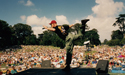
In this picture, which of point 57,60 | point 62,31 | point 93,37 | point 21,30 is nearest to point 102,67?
point 62,31

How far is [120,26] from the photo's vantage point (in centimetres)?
4862

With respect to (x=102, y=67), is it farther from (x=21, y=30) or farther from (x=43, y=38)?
(x=21, y=30)

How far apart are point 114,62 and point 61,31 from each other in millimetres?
8992

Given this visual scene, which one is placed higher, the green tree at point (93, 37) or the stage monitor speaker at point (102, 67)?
the green tree at point (93, 37)

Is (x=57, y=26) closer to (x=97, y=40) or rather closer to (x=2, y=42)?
(x=2, y=42)

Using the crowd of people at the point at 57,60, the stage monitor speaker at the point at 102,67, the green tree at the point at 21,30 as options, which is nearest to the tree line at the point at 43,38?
the green tree at the point at 21,30

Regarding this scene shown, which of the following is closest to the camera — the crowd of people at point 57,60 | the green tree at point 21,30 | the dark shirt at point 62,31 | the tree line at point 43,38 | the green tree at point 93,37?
the dark shirt at point 62,31

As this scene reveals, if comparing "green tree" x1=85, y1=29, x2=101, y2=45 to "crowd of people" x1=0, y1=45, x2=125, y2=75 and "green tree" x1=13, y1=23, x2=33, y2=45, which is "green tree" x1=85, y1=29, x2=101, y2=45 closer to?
"green tree" x1=13, y1=23, x2=33, y2=45

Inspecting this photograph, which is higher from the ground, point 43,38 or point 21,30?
point 21,30

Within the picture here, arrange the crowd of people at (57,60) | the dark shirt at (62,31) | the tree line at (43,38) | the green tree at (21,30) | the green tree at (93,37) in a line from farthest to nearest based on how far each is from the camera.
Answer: the green tree at (21,30)
the green tree at (93,37)
the tree line at (43,38)
the crowd of people at (57,60)
the dark shirt at (62,31)

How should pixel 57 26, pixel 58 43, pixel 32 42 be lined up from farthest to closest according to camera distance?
pixel 32 42 → pixel 58 43 → pixel 57 26

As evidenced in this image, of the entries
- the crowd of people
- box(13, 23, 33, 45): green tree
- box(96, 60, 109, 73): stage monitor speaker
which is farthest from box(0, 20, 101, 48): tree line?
box(96, 60, 109, 73): stage monitor speaker

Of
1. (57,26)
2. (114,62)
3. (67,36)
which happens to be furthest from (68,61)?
(114,62)

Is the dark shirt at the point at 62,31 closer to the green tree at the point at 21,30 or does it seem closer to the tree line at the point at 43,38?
the tree line at the point at 43,38
